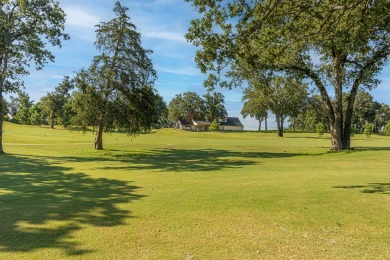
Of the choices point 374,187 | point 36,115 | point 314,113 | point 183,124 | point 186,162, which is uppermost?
point 314,113

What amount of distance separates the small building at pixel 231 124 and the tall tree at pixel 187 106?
15.4 m

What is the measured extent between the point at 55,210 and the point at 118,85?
75.5 ft

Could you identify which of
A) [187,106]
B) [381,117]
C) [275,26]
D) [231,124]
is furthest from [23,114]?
[381,117]

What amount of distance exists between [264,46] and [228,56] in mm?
1351

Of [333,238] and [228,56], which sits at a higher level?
[228,56]

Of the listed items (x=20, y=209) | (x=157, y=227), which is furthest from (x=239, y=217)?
(x=20, y=209)

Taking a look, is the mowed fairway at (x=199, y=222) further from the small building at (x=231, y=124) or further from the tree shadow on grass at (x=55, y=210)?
the small building at (x=231, y=124)

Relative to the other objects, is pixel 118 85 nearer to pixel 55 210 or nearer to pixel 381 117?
pixel 55 210

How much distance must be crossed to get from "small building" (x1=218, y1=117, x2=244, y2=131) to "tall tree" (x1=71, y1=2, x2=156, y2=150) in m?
108

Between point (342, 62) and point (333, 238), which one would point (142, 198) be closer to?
point (333, 238)

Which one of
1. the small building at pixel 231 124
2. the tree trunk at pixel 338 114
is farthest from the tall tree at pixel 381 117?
the tree trunk at pixel 338 114

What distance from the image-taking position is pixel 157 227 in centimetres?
616

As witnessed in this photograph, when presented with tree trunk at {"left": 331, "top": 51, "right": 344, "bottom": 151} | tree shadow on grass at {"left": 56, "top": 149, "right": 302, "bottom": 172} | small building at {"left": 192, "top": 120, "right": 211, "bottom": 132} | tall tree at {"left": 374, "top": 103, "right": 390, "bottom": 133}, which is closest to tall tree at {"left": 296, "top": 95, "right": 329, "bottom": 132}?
tall tree at {"left": 374, "top": 103, "right": 390, "bottom": 133}

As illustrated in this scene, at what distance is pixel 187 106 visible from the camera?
12469cm
